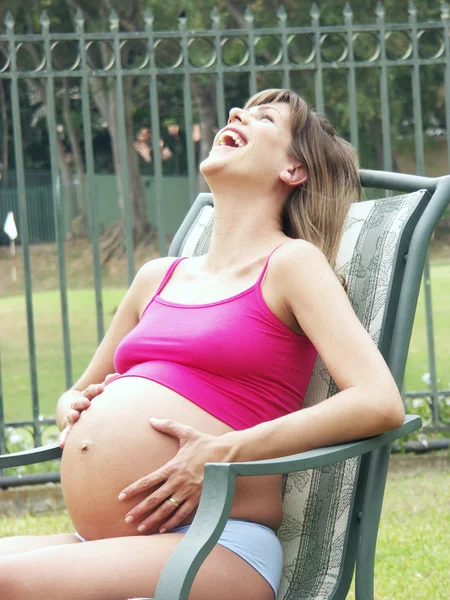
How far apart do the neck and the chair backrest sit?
0.75 feet

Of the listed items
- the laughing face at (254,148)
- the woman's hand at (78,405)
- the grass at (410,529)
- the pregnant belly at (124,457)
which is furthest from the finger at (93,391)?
the grass at (410,529)

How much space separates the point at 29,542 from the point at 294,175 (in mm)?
1091

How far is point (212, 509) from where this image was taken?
175cm

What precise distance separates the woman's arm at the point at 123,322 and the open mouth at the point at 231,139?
0.35 m

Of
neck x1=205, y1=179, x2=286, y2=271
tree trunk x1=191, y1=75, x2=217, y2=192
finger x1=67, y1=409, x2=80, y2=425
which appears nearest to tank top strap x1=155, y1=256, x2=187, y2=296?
neck x1=205, y1=179, x2=286, y2=271

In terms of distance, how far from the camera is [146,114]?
33.4m

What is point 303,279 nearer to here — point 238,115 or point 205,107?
point 238,115

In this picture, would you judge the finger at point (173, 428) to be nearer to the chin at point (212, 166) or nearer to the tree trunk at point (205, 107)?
the chin at point (212, 166)

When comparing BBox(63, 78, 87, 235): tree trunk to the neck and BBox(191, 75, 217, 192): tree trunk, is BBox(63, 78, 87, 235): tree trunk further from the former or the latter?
the neck

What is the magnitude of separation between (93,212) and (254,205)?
112 inches

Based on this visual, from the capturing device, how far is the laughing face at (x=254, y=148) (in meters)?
2.35

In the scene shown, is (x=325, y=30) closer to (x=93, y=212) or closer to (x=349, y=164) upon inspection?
(x=93, y=212)

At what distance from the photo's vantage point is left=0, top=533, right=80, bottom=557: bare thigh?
215 cm

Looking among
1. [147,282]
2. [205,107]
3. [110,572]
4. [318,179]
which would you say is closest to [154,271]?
[147,282]
